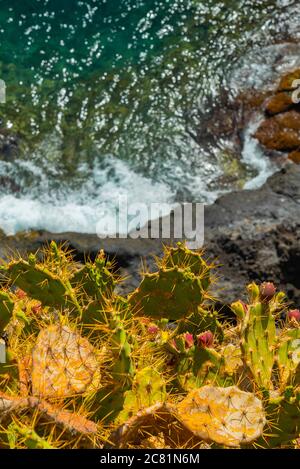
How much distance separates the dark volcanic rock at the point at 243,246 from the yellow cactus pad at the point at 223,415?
203 centimetres

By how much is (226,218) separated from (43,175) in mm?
2948

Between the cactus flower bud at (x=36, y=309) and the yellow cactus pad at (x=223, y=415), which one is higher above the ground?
the cactus flower bud at (x=36, y=309)

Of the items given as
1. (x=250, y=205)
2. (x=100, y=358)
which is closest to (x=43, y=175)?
(x=250, y=205)

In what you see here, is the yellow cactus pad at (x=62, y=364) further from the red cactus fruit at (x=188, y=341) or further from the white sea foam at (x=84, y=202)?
the white sea foam at (x=84, y=202)

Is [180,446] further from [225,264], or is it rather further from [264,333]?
[225,264]

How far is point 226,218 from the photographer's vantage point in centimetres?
503

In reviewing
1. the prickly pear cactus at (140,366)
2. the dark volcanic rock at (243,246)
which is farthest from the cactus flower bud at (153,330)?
the dark volcanic rock at (243,246)

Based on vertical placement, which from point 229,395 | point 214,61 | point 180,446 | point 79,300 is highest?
point 214,61

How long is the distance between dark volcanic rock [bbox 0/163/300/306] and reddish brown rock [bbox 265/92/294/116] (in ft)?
8.88

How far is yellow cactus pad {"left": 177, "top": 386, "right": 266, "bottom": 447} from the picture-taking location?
2.53 meters

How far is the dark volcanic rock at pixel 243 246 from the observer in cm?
479

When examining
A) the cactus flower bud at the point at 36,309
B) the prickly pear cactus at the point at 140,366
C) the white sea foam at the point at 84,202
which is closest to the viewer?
the prickly pear cactus at the point at 140,366

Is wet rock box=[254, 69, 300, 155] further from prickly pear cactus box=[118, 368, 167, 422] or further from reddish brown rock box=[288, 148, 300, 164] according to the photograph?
prickly pear cactus box=[118, 368, 167, 422]

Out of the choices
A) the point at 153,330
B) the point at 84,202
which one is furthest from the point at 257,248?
the point at 84,202
